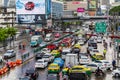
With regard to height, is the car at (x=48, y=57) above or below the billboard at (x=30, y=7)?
below

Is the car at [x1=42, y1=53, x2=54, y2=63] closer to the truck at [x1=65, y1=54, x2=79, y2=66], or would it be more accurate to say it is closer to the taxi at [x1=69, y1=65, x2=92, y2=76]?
the truck at [x1=65, y1=54, x2=79, y2=66]

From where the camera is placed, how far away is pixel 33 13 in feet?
255

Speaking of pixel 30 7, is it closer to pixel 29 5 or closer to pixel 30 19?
pixel 29 5

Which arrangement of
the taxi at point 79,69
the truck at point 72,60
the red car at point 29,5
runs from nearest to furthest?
the taxi at point 79,69, the truck at point 72,60, the red car at point 29,5

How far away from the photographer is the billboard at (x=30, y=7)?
3063 inches

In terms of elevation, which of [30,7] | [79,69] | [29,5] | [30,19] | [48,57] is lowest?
[48,57]

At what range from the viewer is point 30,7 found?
78.8 metres

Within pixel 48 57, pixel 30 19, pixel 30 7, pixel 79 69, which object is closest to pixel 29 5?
pixel 30 7

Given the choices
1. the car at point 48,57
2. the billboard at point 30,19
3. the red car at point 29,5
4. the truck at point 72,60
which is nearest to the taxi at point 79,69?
the truck at point 72,60

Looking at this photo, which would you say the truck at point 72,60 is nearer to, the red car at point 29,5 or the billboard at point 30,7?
the billboard at point 30,7

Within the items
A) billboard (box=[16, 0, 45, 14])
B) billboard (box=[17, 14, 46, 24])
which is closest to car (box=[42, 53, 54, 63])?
billboard (box=[17, 14, 46, 24])

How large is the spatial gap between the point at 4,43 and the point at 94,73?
33936mm

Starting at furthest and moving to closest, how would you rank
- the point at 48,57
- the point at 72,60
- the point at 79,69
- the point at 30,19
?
the point at 30,19, the point at 48,57, the point at 72,60, the point at 79,69

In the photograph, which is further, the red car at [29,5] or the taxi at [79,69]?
the red car at [29,5]
